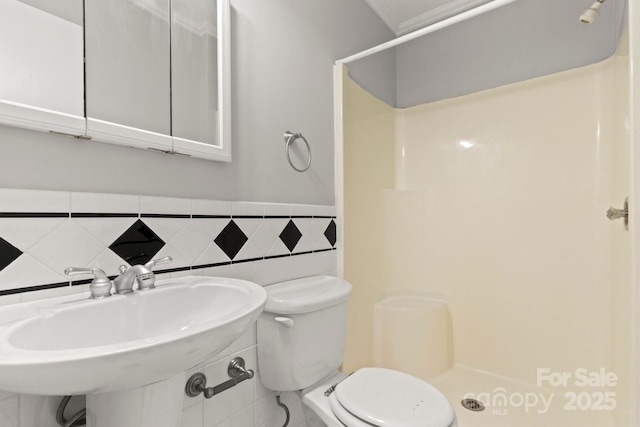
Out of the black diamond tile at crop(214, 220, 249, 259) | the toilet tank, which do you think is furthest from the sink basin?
the toilet tank

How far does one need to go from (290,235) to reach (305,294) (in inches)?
10.2

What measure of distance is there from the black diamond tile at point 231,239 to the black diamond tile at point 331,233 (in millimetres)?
499

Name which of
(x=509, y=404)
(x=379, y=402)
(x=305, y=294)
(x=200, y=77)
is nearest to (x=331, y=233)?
(x=305, y=294)

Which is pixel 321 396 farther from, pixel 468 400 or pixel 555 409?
pixel 555 409

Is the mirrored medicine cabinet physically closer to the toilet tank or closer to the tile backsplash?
the tile backsplash

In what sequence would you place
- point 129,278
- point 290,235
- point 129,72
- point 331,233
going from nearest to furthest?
point 129,278 → point 129,72 → point 290,235 → point 331,233

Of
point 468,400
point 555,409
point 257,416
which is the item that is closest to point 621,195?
point 555,409


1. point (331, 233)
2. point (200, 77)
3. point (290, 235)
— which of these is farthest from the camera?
point (331, 233)

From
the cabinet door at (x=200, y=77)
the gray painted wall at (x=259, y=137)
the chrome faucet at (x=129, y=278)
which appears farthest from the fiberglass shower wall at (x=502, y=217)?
the chrome faucet at (x=129, y=278)

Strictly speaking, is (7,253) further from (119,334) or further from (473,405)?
(473,405)

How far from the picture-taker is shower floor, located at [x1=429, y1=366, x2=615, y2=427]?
153 cm

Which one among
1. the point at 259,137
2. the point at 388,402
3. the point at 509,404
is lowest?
the point at 509,404

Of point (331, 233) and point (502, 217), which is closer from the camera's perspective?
point (331, 233)

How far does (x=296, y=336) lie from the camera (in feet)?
3.75
